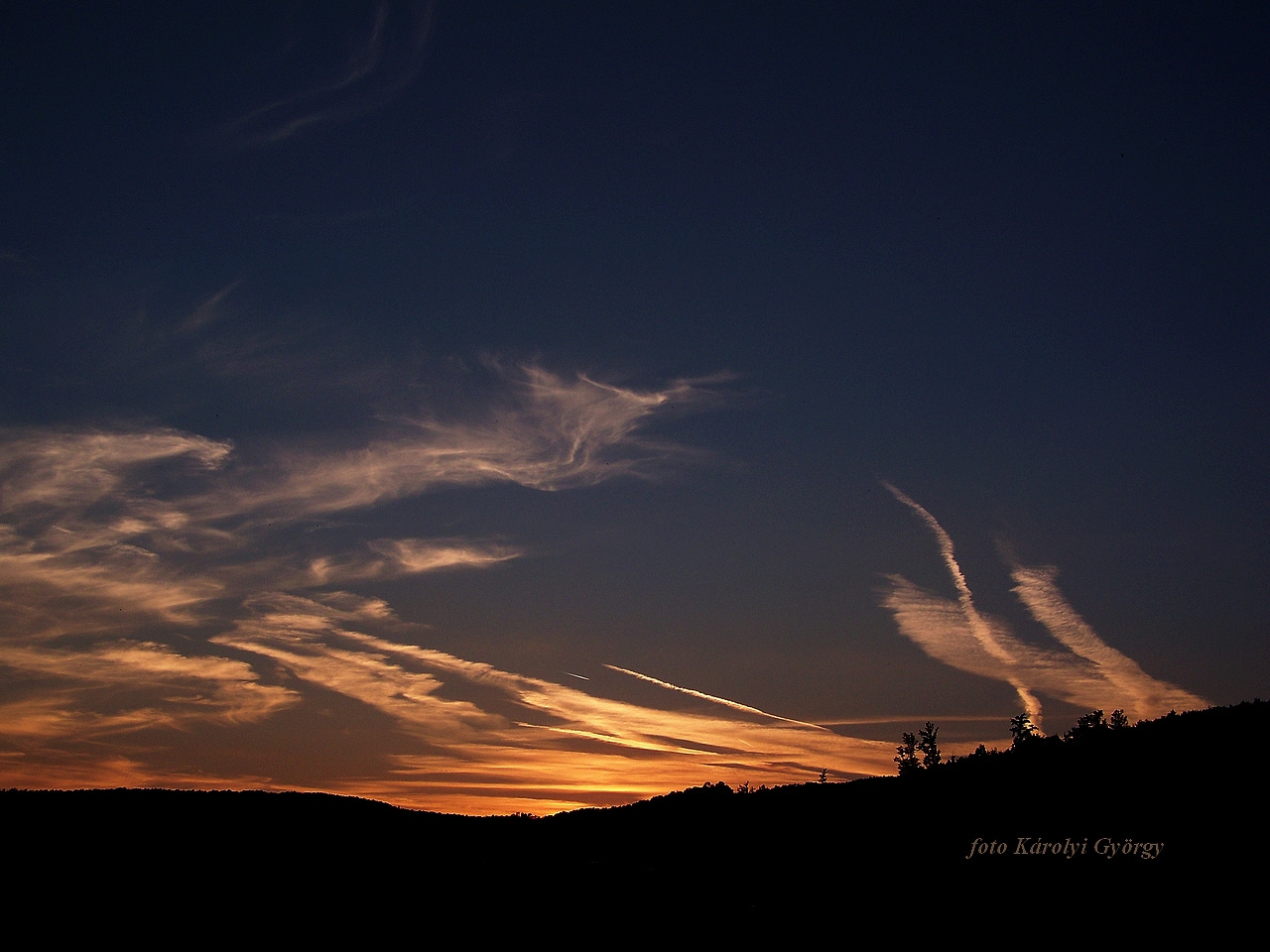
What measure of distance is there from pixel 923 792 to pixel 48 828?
25836 mm

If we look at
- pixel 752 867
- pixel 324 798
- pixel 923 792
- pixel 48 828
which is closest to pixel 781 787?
pixel 923 792

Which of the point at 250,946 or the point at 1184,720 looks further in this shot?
the point at 1184,720

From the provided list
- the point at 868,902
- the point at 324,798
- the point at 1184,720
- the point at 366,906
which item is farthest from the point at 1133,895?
the point at 324,798

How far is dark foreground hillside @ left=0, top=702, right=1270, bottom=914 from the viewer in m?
18.9

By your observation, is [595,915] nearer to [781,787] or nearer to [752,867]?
[752,867]

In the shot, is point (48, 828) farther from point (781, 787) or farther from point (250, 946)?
point (781, 787)

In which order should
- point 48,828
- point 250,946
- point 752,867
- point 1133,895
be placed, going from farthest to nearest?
point 48,828 < point 752,867 < point 250,946 < point 1133,895

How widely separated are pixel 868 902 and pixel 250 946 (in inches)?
498

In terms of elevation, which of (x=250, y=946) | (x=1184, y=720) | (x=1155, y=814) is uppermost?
(x=1184, y=720)

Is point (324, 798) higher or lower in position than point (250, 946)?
higher

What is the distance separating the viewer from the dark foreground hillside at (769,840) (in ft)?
62.1

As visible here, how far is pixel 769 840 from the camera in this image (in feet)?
82.8

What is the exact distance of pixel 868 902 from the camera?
728 inches

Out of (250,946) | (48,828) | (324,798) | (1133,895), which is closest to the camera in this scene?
(1133,895)
